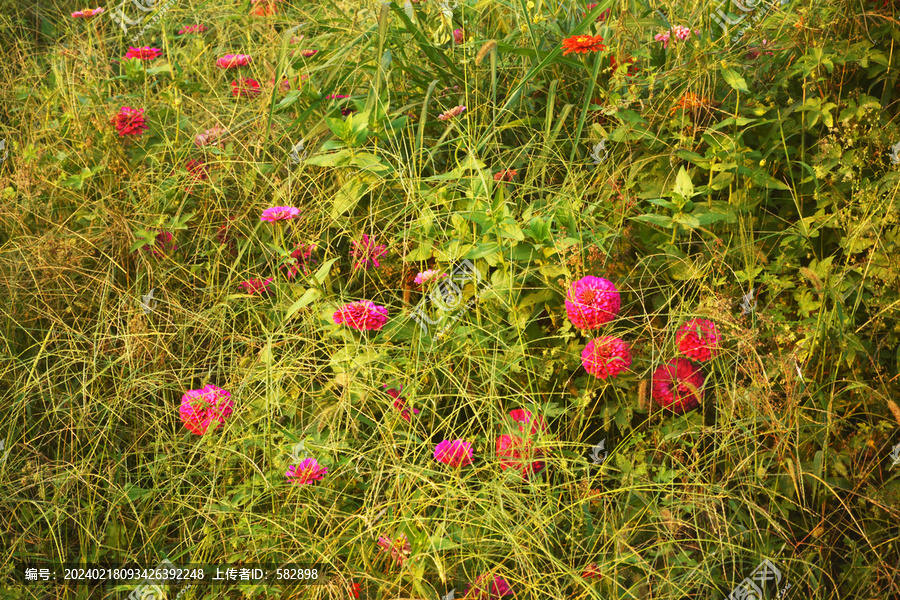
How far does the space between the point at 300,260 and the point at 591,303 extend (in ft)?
2.52

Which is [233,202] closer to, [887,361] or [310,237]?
[310,237]

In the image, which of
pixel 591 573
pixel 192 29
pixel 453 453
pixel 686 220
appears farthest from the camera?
pixel 192 29

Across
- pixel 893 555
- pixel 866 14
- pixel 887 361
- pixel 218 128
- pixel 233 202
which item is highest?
pixel 866 14

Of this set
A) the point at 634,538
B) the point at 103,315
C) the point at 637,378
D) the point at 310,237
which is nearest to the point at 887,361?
the point at 637,378

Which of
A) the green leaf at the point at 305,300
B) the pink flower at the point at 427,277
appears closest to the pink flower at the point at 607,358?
the pink flower at the point at 427,277

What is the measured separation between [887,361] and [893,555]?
43 centimetres

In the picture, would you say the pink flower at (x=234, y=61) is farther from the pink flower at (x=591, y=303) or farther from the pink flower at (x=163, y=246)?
the pink flower at (x=591, y=303)

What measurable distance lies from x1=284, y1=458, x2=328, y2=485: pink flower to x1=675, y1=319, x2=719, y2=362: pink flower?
0.79m

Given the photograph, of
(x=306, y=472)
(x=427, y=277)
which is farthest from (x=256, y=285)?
(x=306, y=472)

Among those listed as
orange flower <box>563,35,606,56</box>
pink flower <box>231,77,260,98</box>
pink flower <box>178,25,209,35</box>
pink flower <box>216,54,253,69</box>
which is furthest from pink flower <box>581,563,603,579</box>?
pink flower <box>178,25,209,35</box>

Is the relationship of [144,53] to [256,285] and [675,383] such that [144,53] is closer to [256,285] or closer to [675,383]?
[256,285]

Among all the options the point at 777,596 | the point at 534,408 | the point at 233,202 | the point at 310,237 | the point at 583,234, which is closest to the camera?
the point at 777,596

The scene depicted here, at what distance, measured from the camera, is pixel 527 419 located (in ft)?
4.98

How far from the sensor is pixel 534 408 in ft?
5.10
